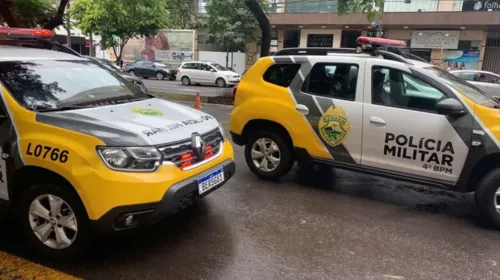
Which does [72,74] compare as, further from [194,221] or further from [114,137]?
[194,221]

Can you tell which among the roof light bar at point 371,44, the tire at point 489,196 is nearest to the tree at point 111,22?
the roof light bar at point 371,44

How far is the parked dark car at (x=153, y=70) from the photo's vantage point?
29203mm

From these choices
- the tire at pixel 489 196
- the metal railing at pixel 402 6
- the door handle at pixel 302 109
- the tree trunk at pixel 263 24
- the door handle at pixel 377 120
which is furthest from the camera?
the metal railing at pixel 402 6

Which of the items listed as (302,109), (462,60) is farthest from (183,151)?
(462,60)

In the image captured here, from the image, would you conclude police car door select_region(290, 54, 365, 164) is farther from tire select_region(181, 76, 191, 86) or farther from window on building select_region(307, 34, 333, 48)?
window on building select_region(307, 34, 333, 48)

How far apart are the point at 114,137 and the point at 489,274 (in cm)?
317

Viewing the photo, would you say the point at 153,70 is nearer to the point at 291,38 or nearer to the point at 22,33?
the point at 291,38

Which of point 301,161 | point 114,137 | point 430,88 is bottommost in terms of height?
point 301,161

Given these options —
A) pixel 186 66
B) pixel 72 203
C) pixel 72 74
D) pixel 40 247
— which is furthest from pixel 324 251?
pixel 186 66

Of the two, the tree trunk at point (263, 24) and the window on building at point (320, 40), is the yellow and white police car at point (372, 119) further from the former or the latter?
the window on building at point (320, 40)

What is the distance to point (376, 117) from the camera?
15.7 ft

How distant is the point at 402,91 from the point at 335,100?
30.1 inches

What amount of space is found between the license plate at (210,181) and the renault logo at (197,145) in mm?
198

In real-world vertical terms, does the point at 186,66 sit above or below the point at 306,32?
below
